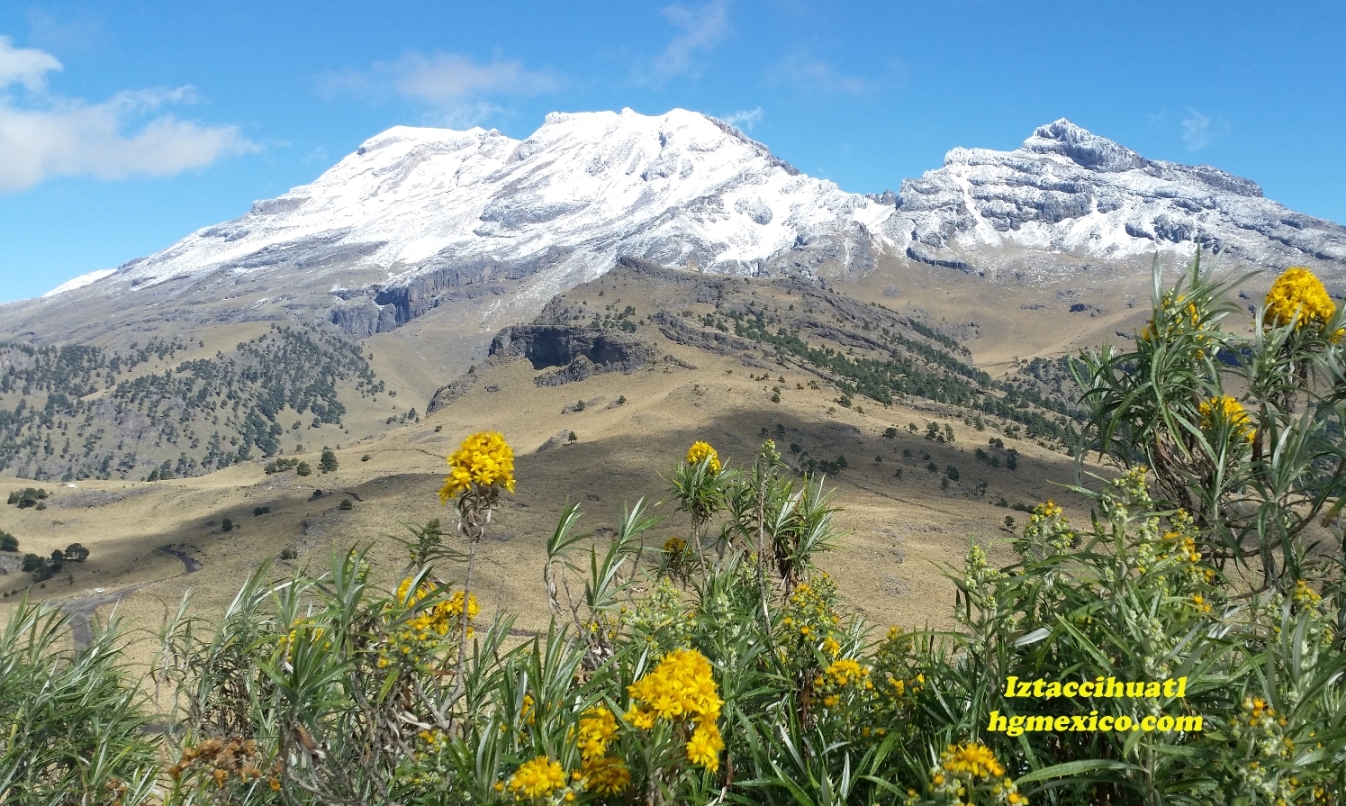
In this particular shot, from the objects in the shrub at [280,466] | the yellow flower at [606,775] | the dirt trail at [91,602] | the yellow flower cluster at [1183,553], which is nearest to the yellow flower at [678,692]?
the yellow flower at [606,775]

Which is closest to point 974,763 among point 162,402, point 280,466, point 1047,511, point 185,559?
point 1047,511

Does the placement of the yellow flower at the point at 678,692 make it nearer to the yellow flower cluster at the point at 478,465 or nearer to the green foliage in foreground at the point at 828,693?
the green foliage in foreground at the point at 828,693

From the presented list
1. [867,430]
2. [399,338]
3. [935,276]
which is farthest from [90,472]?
[935,276]

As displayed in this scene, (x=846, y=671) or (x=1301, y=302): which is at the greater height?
(x=1301, y=302)

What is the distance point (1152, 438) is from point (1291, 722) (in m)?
2.03

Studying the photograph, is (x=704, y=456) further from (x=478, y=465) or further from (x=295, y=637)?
(x=295, y=637)

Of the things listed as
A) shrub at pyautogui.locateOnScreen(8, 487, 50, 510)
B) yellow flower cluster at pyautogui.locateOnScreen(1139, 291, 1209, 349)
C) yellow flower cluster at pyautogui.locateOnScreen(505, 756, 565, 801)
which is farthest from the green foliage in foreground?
Result: shrub at pyautogui.locateOnScreen(8, 487, 50, 510)

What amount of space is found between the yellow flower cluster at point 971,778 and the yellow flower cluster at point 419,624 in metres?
1.95

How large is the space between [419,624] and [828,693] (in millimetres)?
1831

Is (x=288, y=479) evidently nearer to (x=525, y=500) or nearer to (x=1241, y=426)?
(x=525, y=500)

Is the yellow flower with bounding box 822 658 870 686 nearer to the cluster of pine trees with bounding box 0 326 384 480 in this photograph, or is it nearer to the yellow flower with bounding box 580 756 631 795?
the yellow flower with bounding box 580 756 631 795

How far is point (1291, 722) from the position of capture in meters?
2.26

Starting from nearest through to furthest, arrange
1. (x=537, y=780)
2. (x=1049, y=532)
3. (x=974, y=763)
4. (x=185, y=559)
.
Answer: (x=974, y=763) < (x=537, y=780) < (x=1049, y=532) < (x=185, y=559)

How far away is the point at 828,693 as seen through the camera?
11.1 ft
